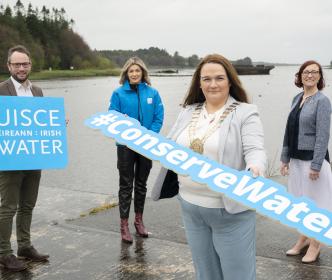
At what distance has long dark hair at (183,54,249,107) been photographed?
9.10 feet

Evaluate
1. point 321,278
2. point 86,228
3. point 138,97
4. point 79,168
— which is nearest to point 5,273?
point 86,228

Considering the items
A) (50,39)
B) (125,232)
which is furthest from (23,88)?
(50,39)

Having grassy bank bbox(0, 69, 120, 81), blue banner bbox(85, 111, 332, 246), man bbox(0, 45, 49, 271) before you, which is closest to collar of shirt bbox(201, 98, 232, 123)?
blue banner bbox(85, 111, 332, 246)

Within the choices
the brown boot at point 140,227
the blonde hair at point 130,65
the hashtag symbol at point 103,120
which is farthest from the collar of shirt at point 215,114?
the brown boot at point 140,227

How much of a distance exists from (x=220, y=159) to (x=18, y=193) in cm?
224

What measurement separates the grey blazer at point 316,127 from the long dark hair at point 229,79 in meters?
1.63

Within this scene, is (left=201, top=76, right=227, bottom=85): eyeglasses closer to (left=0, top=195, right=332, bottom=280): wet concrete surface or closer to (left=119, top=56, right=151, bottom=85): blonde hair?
(left=0, top=195, right=332, bottom=280): wet concrete surface

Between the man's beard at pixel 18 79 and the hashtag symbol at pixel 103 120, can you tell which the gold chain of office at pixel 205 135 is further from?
the man's beard at pixel 18 79

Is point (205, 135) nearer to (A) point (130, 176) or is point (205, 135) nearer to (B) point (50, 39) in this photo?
(A) point (130, 176)

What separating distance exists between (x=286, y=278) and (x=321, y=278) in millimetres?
295

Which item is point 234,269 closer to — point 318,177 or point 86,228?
point 318,177

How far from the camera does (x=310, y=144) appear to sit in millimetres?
4359

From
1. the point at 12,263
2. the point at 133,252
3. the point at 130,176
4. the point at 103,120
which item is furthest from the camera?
the point at 130,176

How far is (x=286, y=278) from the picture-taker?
13.0ft
